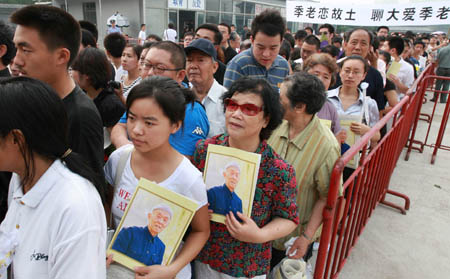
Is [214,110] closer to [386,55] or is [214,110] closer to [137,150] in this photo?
[137,150]

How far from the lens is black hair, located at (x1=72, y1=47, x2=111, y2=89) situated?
2.19 metres

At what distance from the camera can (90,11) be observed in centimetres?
Result: 1775

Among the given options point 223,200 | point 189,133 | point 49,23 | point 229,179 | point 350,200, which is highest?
point 49,23

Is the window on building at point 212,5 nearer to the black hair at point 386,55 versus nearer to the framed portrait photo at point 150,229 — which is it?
the black hair at point 386,55

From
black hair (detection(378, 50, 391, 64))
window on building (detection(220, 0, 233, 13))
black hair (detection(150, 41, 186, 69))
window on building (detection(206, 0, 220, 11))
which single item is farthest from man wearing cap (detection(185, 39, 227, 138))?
window on building (detection(220, 0, 233, 13))

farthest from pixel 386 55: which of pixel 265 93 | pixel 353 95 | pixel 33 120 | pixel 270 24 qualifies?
pixel 33 120

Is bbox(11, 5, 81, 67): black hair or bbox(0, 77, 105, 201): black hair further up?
bbox(11, 5, 81, 67): black hair

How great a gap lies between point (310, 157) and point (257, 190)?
0.54 m

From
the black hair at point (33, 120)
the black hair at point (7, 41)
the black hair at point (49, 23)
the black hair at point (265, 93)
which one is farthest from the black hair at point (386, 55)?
the black hair at point (33, 120)

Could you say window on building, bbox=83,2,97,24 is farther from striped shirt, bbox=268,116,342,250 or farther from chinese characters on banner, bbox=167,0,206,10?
striped shirt, bbox=268,116,342,250

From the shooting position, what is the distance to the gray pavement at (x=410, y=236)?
272 cm

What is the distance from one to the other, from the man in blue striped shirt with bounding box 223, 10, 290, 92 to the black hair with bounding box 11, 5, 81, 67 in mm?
1612

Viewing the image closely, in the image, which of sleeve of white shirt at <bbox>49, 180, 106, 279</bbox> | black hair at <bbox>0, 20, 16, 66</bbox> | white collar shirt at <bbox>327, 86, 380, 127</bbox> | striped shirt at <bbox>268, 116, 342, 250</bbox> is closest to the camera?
sleeve of white shirt at <bbox>49, 180, 106, 279</bbox>

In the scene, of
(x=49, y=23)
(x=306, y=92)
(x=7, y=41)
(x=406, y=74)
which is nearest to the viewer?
(x=49, y=23)
